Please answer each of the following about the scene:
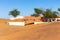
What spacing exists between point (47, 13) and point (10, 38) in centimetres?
4310

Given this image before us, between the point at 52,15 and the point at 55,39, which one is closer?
the point at 55,39

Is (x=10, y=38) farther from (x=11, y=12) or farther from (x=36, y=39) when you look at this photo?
(x=11, y=12)

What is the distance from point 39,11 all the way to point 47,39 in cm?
5927

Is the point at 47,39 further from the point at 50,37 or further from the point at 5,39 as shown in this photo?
the point at 5,39

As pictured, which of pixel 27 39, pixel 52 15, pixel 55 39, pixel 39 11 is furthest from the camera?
pixel 39 11

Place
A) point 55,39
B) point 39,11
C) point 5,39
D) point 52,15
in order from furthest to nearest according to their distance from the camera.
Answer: point 39,11
point 52,15
point 5,39
point 55,39

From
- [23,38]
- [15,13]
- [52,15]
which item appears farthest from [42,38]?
[15,13]

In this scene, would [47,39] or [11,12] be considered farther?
[11,12]

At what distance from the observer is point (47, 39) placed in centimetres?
1308

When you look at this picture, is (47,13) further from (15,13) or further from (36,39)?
(36,39)

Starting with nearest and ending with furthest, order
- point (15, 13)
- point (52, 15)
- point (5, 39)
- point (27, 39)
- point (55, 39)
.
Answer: point (55, 39)
point (27, 39)
point (5, 39)
point (52, 15)
point (15, 13)

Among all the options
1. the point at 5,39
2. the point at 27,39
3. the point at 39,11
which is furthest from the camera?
the point at 39,11

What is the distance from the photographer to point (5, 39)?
15.4m

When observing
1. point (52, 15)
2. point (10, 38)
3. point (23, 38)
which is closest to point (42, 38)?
point (23, 38)
